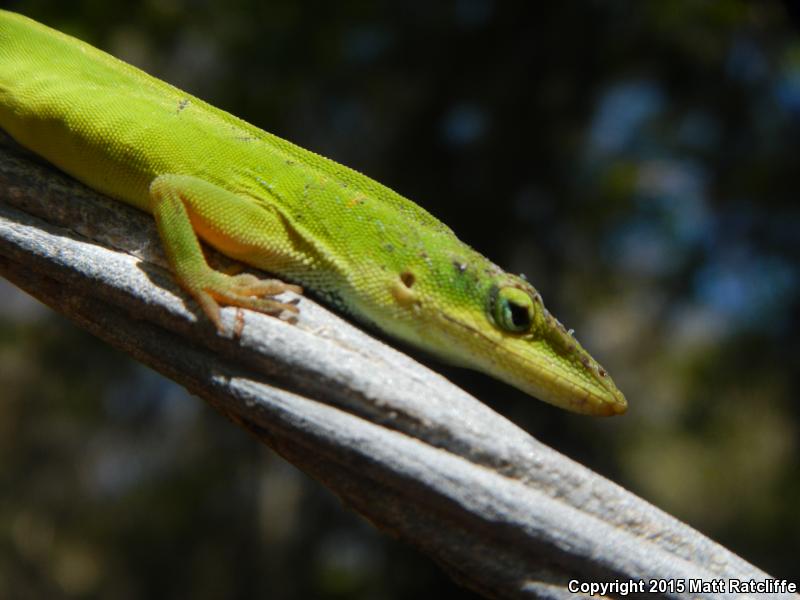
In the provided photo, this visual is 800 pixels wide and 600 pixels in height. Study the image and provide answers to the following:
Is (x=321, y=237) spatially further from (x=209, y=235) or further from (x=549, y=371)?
(x=549, y=371)

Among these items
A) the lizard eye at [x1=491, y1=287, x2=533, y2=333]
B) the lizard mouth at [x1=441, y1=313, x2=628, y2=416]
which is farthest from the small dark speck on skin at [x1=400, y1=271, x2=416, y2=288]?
the lizard eye at [x1=491, y1=287, x2=533, y2=333]

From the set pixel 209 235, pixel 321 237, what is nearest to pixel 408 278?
pixel 321 237

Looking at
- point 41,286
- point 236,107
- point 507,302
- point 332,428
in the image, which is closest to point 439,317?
point 507,302

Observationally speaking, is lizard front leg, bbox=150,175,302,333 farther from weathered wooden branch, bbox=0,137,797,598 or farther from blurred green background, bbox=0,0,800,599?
blurred green background, bbox=0,0,800,599

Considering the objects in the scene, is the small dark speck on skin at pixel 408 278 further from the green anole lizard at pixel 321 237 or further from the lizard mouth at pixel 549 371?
the lizard mouth at pixel 549 371

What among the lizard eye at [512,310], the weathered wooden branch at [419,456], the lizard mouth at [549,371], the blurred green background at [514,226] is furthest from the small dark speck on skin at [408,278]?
the blurred green background at [514,226]
